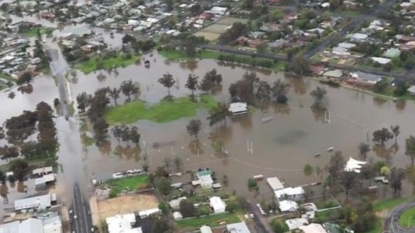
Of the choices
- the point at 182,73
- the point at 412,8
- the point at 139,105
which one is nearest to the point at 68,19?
the point at 182,73

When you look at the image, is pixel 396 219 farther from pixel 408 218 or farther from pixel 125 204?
pixel 125 204

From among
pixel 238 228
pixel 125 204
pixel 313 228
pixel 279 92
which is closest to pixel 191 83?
pixel 279 92

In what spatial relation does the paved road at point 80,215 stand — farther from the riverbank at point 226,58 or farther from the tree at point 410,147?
the riverbank at point 226,58

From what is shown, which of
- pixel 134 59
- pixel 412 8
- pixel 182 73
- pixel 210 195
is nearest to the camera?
pixel 210 195

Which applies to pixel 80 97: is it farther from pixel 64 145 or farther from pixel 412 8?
pixel 412 8

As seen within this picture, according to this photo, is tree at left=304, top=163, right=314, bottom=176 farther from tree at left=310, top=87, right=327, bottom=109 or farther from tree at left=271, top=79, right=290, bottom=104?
tree at left=271, top=79, right=290, bottom=104

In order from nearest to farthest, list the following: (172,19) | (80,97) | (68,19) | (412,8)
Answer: (80,97), (412,8), (172,19), (68,19)

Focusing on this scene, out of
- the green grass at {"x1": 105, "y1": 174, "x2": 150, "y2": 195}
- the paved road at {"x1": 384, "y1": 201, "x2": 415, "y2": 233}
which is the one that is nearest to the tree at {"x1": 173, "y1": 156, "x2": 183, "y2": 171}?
the green grass at {"x1": 105, "y1": 174, "x2": 150, "y2": 195}
